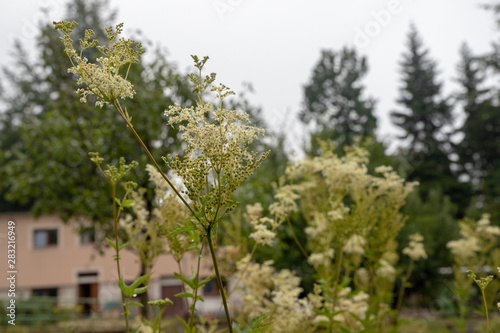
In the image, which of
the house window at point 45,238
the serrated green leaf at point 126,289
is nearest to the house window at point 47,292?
the house window at point 45,238

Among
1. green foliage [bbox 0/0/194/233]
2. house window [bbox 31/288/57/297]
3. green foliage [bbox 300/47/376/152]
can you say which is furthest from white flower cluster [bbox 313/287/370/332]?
green foliage [bbox 300/47/376/152]

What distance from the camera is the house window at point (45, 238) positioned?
27641 mm

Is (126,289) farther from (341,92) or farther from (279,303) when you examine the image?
(341,92)

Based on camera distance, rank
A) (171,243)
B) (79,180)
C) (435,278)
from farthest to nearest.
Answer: (435,278) → (79,180) → (171,243)

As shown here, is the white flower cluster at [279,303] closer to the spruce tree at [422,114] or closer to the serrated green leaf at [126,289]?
the serrated green leaf at [126,289]

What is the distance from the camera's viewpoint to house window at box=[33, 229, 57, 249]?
27641 mm

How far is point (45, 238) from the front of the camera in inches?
1095

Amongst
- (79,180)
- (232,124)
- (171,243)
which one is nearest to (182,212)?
(171,243)

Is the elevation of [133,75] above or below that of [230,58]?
above

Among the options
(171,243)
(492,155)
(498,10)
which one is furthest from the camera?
(492,155)

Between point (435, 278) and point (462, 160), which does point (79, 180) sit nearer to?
point (435, 278)

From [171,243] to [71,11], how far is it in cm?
3283

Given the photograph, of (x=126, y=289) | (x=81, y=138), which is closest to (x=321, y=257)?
(x=126, y=289)

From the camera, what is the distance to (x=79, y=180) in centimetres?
1002
